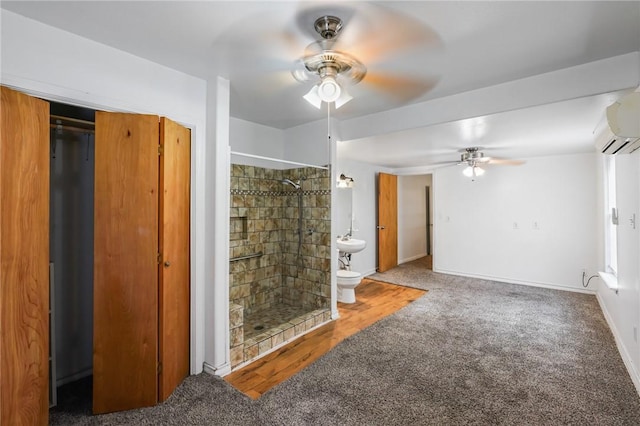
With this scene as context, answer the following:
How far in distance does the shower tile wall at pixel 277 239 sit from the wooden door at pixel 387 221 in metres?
2.61

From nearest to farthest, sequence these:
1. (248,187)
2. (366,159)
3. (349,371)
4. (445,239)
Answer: (349,371) → (248,187) → (366,159) → (445,239)

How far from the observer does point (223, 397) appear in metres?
2.12

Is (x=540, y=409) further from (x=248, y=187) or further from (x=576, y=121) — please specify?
(x=248, y=187)

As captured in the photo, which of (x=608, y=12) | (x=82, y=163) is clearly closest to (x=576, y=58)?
(x=608, y=12)

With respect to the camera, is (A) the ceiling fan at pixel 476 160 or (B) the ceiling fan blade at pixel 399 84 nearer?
(B) the ceiling fan blade at pixel 399 84

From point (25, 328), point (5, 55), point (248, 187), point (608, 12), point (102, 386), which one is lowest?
point (102, 386)

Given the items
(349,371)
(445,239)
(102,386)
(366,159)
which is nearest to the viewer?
(102,386)

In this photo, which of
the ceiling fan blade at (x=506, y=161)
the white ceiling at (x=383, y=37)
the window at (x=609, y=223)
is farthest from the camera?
the ceiling fan blade at (x=506, y=161)

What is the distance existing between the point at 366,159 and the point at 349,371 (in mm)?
3767

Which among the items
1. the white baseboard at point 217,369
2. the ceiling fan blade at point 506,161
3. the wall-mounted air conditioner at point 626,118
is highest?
the ceiling fan blade at point 506,161

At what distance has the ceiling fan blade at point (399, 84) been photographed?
7.82 ft

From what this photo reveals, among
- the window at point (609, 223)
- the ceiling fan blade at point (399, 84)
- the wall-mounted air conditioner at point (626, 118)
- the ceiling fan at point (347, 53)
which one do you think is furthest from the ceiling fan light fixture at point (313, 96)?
the window at point (609, 223)

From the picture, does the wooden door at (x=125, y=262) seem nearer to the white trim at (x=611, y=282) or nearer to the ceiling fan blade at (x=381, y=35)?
the ceiling fan blade at (x=381, y=35)

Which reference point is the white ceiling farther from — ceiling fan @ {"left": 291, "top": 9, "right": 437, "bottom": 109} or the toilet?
the toilet
